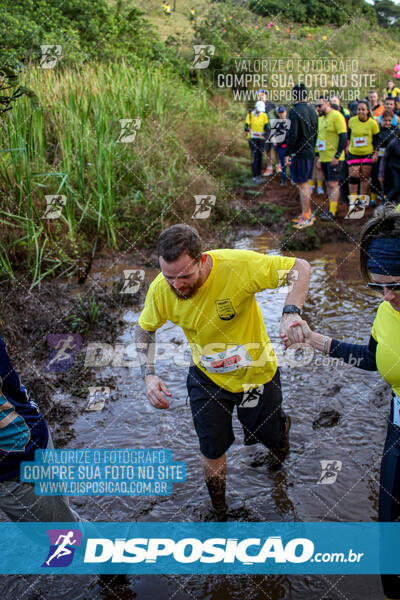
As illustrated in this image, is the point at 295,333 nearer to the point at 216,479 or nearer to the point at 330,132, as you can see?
the point at 216,479

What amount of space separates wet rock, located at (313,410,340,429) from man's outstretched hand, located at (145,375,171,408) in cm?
200

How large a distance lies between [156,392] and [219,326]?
1.80ft

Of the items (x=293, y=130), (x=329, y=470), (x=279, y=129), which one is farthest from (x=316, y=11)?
(x=329, y=470)

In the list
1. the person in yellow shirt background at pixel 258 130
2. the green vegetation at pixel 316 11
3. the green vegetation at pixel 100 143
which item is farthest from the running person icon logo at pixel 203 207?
the green vegetation at pixel 316 11

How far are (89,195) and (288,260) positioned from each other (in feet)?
18.9

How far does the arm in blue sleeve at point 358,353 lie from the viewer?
7.92ft

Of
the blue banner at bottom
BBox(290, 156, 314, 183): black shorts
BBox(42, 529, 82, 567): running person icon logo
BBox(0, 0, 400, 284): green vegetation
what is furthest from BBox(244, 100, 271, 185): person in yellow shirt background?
BBox(42, 529, 82, 567): running person icon logo

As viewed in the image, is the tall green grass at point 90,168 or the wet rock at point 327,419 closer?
the wet rock at point 327,419

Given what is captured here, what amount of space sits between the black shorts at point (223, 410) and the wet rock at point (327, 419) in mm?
1142

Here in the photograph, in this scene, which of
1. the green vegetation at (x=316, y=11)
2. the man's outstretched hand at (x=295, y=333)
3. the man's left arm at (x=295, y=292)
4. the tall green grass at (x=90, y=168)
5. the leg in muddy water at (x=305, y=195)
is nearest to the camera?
the man's outstretched hand at (x=295, y=333)

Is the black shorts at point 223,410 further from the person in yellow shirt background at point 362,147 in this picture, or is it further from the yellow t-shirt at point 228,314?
the person in yellow shirt background at point 362,147

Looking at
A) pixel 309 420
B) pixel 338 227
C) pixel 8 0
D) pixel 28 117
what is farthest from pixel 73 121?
pixel 8 0

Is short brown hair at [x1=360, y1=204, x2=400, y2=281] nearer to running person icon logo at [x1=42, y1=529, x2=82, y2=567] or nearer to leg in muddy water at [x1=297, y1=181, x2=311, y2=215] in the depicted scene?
running person icon logo at [x1=42, y1=529, x2=82, y2=567]

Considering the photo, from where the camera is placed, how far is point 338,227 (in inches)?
378
